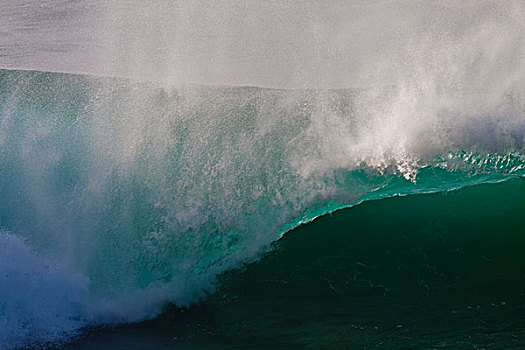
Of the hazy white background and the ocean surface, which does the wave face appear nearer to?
the ocean surface

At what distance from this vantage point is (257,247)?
14.3ft

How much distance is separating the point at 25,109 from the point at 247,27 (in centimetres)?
264

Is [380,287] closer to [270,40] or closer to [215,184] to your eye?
[215,184]

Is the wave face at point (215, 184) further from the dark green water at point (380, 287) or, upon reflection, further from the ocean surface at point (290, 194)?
the dark green water at point (380, 287)

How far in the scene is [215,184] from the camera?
4414 millimetres

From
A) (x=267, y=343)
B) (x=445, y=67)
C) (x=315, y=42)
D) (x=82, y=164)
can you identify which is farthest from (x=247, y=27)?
(x=267, y=343)

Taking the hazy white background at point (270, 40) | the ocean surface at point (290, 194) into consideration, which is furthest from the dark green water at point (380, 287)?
the hazy white background at point (270, 40)

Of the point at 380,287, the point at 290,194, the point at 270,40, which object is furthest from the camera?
the point at 270,40

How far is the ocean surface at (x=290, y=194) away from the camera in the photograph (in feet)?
13.3

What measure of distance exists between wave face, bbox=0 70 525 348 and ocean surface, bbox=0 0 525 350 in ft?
0.04

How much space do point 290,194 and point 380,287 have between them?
105 centimetres

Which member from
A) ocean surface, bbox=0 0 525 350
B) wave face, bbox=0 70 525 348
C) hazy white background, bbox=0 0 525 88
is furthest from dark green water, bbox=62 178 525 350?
hazy white background, bbox=0 0 525 88

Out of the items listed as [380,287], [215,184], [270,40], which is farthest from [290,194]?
[270,40]

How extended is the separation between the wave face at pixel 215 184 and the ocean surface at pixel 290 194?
1cm
